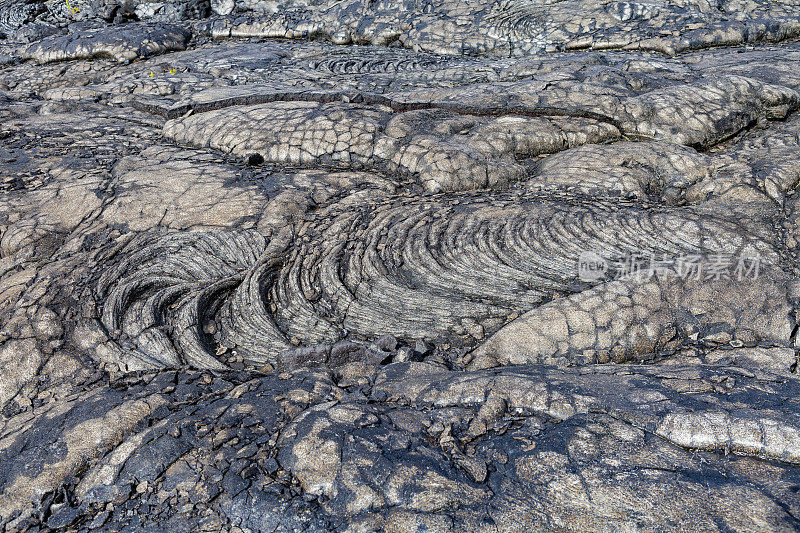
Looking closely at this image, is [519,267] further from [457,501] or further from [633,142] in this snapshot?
[633,142]

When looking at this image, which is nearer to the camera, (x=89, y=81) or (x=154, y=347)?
(x=154, y=347)

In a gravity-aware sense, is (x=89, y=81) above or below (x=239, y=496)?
above

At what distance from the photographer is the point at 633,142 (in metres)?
5.62

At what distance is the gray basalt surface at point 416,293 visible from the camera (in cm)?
230

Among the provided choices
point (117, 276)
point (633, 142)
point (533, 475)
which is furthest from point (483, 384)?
point (633, 142)

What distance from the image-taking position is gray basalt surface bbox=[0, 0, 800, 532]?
7.56ft

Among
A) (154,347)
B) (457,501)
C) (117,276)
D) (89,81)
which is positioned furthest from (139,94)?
(457,501)

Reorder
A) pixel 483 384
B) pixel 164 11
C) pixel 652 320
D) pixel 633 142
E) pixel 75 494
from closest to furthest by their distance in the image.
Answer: pixel 75 494, pixel 483 384, pixel 652 320, pixel 633 142, pixel 164 11

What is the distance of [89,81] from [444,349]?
830 cm

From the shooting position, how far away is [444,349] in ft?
11.8

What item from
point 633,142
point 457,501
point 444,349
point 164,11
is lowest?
point 444,349

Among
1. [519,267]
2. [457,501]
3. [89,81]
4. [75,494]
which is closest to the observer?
[457,501]

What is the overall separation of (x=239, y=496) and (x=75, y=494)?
0.85 m

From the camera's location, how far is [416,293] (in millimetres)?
3898
